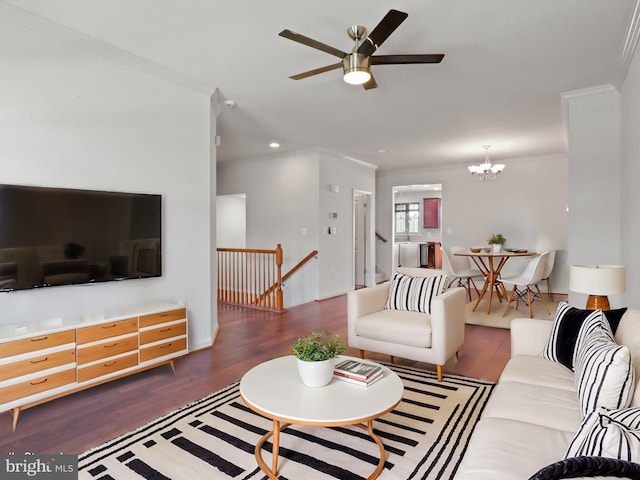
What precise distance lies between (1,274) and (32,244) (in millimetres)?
258

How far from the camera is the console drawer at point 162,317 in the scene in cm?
299

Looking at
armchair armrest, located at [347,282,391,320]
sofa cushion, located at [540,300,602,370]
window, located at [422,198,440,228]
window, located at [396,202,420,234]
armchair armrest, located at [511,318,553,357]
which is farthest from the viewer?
window, located at [396,202,420,234]

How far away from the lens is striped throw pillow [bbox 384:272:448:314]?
3416 millimetres

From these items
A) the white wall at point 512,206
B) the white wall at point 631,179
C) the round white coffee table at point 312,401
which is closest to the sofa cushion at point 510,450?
the round white coffee table at point 312,401

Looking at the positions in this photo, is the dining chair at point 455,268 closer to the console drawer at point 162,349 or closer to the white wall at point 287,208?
the white wall at point 287,208

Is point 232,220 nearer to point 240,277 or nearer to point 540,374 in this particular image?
point 240,277

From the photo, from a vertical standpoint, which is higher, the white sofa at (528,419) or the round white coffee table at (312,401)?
the white sofa at (528,419)

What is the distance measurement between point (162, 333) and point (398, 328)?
6.41 ft

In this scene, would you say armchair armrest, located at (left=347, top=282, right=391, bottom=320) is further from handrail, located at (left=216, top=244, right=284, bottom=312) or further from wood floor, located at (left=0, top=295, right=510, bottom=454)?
handrail, located at (left=216, top=244, right=284, bottom=312)

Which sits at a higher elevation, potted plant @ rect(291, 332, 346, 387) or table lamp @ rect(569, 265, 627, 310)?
table lamp @ rect(569, 265, 627, 310)

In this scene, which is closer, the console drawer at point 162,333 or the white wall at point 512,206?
the console drawer at point 162,333

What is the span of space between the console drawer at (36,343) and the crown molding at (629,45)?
435 cm

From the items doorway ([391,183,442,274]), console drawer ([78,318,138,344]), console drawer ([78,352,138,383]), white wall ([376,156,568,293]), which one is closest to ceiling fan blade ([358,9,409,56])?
console drawer ([78,318,138,344])

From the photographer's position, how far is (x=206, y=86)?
3.76 metres
